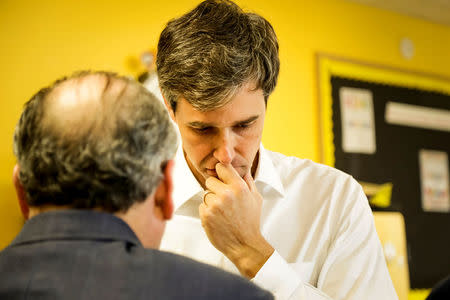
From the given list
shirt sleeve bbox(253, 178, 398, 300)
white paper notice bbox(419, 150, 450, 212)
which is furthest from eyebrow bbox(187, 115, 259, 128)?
white paper notice bbox(419, 150, 450, 212)

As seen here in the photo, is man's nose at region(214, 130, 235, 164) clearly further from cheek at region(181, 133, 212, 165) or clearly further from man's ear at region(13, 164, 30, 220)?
man's ear at region(13, 164, 30, 220)

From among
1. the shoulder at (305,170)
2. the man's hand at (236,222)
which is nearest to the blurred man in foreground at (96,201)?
the man's hand at (236,222)

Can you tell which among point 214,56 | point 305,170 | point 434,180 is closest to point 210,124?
point 214,56

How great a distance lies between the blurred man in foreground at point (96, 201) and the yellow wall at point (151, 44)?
168cm

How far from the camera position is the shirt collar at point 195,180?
131 centimetres

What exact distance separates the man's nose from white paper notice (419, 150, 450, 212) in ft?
8.18

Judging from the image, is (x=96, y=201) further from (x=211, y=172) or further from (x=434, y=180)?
(x=434, y=180)

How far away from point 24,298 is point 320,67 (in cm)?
264

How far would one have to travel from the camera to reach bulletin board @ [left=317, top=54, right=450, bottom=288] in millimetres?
2920

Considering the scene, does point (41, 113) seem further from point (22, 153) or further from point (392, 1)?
point (392, 1)

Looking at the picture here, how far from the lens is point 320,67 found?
2.92 metres

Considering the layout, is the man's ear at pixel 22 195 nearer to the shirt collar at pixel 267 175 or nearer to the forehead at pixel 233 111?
the forehead at pixel 233 111

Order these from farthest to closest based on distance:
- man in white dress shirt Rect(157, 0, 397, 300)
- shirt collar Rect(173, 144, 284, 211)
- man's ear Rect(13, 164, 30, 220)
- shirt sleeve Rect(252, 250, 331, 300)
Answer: shirt collar Rect(173, 144, 284, 211)
man in white dress shirt Rect(157, 0, 397, 300)
shirt sleeve Rect(252, 250, 331, 300)
man's ear Rect(13, 164, 30, 220)

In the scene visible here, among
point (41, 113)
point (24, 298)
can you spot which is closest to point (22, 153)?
point (41, 113)
